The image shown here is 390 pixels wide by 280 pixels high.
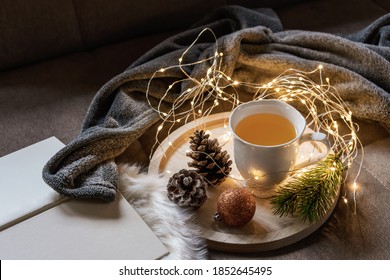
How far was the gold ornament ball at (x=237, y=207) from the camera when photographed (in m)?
0.69

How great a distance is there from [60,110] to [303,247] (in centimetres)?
51

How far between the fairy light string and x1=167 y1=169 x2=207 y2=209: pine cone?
0.13m

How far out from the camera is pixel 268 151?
2.26ft

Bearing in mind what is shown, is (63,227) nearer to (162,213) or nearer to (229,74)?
(162,213)

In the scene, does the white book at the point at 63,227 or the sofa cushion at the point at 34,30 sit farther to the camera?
the sofa cushion at the point at 34,30

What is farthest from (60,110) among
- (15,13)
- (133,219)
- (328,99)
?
(328,99)

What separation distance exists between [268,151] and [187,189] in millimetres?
129

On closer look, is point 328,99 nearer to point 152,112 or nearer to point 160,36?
point 152,112

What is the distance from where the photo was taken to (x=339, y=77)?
2.93ft

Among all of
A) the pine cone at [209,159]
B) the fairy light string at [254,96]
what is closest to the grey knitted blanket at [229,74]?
the fairy light string at [254,96]

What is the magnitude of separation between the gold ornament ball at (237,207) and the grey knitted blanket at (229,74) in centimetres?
17

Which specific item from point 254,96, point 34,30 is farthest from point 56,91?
point 254,96

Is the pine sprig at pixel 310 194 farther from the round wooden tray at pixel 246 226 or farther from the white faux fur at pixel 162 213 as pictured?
the white faux fur at pixel 162 213

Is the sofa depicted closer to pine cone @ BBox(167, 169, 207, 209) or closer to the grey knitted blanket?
the grey knitted blanket
